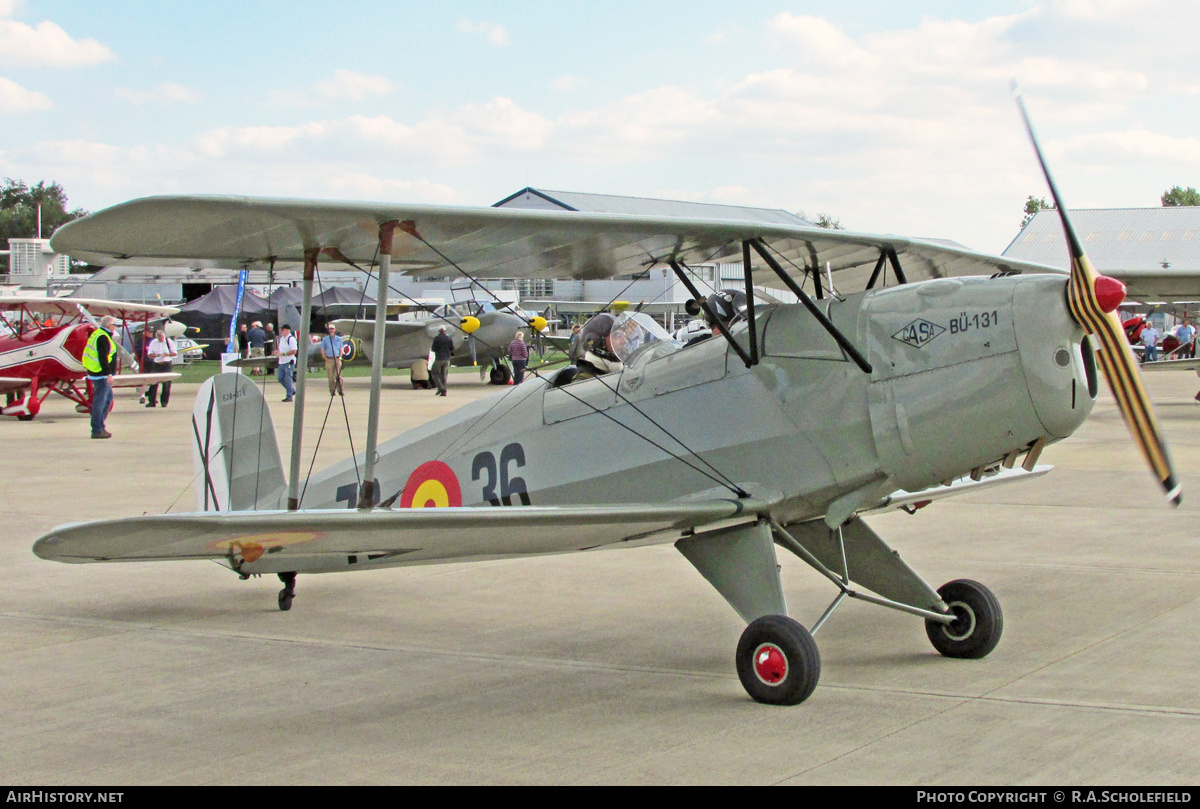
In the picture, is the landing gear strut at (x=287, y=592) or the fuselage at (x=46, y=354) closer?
the landing gear strut at (x=287, y=592)

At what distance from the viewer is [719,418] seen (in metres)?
5.31

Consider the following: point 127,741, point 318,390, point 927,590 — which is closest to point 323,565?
point 127,741

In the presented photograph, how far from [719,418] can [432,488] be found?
1802 mm

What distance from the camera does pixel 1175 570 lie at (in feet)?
23.8

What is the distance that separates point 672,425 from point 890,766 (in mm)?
2061

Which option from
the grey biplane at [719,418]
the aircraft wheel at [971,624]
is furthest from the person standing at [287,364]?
the aircraft wheel at [971,624]

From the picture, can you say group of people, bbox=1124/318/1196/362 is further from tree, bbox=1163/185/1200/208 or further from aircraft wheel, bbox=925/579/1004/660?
tree, bbox=1163/185/1200/208

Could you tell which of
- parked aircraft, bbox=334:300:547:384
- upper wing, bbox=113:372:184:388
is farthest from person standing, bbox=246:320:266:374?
upper wing, bbox=113:372:184:388

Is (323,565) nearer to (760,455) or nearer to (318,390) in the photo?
(760,455)

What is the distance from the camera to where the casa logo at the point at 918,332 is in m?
4.81

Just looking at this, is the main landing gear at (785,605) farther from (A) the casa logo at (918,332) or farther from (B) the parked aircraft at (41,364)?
(B) the parked aircraft at (41,364)

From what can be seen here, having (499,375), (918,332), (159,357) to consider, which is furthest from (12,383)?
(918,332)

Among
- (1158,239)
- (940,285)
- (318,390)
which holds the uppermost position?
(1158,239)

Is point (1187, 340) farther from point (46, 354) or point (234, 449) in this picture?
point (234, 449)
